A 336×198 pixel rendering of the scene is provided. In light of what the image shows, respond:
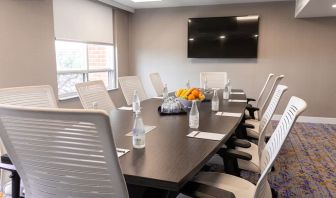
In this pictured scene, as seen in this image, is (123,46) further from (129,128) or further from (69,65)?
(129,128)

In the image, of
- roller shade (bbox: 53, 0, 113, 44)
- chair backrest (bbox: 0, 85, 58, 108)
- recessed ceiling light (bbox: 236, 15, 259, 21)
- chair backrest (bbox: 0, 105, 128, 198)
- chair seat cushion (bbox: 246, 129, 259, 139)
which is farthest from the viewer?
recessed ceiling light (bbox: 236, 15, 259, 21)

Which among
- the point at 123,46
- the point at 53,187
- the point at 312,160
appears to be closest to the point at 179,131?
the point at 53,187

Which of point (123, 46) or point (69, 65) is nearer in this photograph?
point (69, 65)

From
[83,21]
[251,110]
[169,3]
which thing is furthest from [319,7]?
[83,21]

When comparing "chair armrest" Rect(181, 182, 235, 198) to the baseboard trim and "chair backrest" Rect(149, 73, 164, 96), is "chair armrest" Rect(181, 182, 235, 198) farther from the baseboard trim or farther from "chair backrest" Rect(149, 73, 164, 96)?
the baseboard trim

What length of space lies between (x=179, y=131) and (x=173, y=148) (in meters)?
0.37

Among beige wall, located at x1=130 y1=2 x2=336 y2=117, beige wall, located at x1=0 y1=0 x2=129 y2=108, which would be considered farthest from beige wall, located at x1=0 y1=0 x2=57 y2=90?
beige wall, located at x1=130 y1=2 x2=336 y2=117

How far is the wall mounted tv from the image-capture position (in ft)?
18.2

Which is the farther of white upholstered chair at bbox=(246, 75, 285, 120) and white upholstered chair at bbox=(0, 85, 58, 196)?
white upholstered chair at bbox=(246, 75, 285, 120)

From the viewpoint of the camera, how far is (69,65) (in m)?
4.62

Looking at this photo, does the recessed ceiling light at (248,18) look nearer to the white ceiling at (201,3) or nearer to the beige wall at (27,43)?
the white ceiling at (201,3)

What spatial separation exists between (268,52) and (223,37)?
987 mm

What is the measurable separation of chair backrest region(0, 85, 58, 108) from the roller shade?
2.43 meters

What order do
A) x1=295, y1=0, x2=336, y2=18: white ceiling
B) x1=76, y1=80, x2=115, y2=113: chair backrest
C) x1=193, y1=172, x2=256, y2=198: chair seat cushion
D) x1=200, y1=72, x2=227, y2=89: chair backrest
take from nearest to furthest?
x1=193, y1=172, x2=256, y2=198: chair seat cushion
x1=76, y1=80, x2=115, y2=113: chair backrest
x1=295, y1=0, x2=336, y2=18: white ceiling
x1=200, y1=72, x2=227, y2=89: chair backrest
